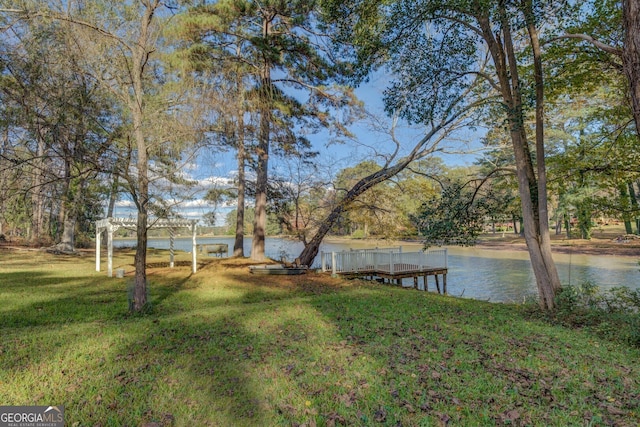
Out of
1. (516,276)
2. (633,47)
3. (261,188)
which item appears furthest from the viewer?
(516,276)

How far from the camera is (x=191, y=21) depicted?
10.1m

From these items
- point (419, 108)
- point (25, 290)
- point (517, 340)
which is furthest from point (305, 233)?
point (517, 340)

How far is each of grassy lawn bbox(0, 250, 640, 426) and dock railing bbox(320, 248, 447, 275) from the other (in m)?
5.69

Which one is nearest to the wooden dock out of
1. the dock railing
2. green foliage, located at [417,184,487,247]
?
the dock railing

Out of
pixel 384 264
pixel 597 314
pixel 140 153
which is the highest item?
pixel 140 153

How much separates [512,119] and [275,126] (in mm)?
8763

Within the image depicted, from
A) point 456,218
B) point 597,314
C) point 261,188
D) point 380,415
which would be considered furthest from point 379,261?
point 380,415

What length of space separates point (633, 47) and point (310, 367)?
4000 mm

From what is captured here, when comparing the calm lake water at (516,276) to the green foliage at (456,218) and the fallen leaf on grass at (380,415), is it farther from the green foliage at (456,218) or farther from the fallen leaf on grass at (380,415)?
the fallen leaf on grass at (380,415)

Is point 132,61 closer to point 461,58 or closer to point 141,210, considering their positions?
point 141,210

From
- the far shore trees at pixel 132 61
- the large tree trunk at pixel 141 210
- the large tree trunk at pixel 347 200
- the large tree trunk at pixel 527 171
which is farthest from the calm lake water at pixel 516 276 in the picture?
the far shore trees at pixel 132 61

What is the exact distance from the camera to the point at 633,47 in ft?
8.95

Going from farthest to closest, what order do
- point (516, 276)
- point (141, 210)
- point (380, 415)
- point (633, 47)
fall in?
point (516, 276) < point (141, 210) < point (633, 47) < point (380, 415)

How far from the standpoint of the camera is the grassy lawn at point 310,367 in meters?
2.65
